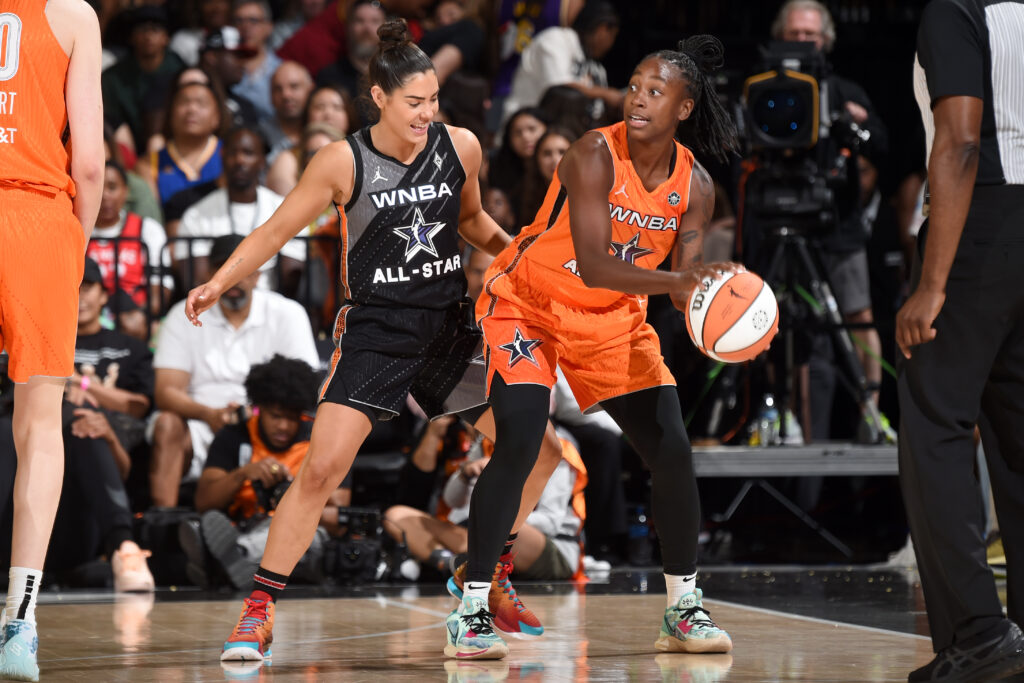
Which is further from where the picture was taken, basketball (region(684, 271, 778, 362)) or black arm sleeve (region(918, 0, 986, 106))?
basketball (region(684, 271, 778, 362))

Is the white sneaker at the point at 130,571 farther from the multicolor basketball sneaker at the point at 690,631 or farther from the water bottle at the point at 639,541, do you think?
the multicolor basketball sneaker at the point at 690,631

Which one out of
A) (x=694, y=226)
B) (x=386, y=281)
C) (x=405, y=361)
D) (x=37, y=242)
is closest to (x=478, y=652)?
(x=405, y=361)

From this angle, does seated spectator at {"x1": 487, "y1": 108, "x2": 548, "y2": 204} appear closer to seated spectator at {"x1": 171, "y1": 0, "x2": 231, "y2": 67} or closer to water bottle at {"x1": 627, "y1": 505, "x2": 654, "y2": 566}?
water bottle at {"x1": 627, "y1": 505, "x2": 654, "y2": 566}

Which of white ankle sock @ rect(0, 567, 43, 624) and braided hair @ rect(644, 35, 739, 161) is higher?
braided hair @ rect(644, 35, 739, 161)

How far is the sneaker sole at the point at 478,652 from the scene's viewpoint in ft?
12.2

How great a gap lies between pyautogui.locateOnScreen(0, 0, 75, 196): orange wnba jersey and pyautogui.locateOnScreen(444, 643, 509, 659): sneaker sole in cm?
158

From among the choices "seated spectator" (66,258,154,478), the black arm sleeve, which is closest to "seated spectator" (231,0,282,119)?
"seated spectator" (66,258,154,478)

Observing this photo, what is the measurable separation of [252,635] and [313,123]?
4.59m

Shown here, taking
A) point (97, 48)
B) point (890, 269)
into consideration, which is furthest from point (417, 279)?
point (890, 269)

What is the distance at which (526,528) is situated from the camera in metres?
5.91

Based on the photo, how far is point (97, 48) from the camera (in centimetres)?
367

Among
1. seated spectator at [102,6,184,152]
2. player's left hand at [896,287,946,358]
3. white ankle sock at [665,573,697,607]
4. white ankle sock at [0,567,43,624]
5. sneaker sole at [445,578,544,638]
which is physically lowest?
sneaker sole at [445,578,544,638]

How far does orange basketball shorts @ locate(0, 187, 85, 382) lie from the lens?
344cm

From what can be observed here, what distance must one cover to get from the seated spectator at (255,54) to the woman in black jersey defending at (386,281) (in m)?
4.92
